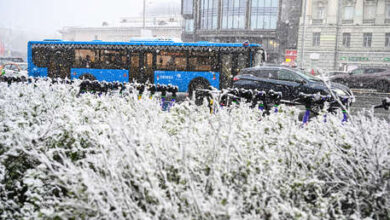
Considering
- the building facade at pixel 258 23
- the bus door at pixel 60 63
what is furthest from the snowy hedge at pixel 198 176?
the building facade at pixel 258 23

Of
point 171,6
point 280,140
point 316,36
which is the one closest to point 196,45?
point 280,140

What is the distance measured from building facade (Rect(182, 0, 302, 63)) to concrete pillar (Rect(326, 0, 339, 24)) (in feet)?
15.7

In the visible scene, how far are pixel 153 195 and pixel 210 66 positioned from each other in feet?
43.4

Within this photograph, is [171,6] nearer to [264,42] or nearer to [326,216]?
[264,42]

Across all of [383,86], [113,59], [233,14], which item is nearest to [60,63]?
[113,59]

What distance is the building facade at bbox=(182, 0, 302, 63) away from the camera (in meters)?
39.1

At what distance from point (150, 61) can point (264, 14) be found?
89.7ft

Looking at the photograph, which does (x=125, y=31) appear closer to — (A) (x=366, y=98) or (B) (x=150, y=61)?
(B) (x=150, y=61)

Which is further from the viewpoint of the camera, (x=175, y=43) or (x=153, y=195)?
(x=175, y=43)

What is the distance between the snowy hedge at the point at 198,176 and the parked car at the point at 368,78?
1963cm

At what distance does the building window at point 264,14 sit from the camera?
3900 centimetres

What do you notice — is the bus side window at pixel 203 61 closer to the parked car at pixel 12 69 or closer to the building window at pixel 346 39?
the parked car at pixel 12 69

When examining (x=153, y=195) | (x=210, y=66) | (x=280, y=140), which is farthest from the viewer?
(x=210, y=66)

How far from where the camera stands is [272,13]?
39.2 meters
